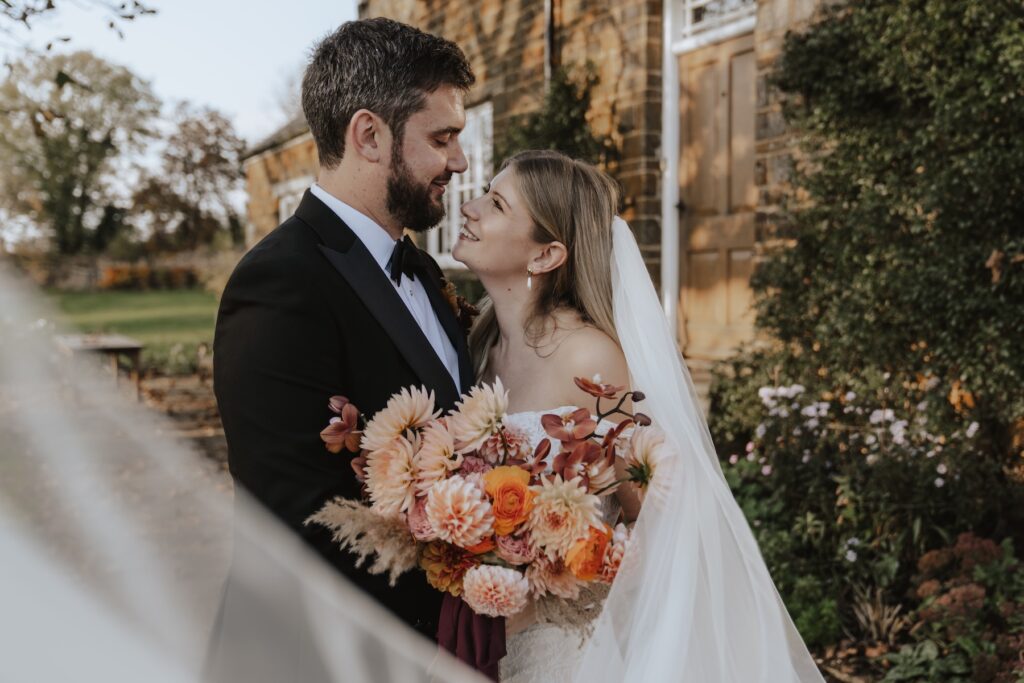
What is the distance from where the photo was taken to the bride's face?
283 centimetres

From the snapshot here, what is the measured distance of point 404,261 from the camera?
2404mm

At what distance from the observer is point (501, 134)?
31.8 ft

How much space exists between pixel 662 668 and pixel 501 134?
8.05 metres

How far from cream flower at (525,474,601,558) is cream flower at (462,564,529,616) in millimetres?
87

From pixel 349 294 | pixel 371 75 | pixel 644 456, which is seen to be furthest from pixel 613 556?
pixel 371 75

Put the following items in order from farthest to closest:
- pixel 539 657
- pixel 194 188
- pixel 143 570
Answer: pixel 194 188, pixel 143 570, pixel 539 657

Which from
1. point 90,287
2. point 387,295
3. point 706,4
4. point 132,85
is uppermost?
point 132,85

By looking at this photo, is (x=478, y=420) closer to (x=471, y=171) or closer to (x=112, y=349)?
(x=471, y=171)

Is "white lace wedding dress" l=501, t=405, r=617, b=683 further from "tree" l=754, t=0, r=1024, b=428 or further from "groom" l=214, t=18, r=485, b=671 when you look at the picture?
"tree" l=754, t=0, r=1024, b=428

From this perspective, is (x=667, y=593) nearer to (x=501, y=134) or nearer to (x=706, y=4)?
(x=706, y=4)

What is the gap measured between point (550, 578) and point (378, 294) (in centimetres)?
76

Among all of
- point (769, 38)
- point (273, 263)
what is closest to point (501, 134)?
point (769, 38)

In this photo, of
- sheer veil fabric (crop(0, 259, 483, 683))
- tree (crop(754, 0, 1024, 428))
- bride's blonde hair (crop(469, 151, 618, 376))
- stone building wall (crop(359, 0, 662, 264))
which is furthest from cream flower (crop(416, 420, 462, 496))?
stone building wall (crop(359, 0, 662, 264))

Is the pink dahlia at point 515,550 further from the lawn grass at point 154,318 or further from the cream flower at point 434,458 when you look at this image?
the lawn grass at point 154,318
